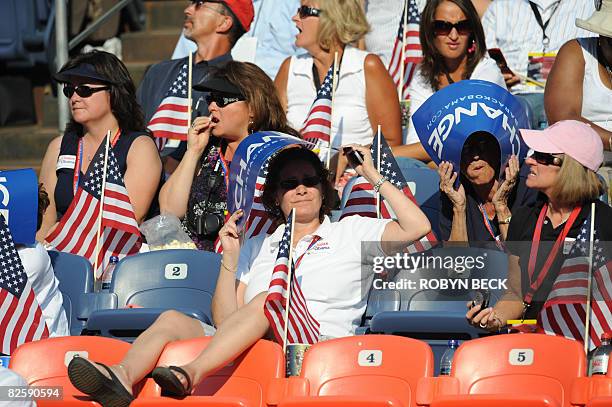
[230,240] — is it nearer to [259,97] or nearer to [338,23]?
[259,97]

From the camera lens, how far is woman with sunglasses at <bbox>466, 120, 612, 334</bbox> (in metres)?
6.22

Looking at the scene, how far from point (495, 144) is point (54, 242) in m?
2.54

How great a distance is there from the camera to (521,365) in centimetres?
556

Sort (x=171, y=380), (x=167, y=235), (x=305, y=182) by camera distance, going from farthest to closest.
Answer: (x=167, y=235)
(x=305, y=182)
(x=171, y=380)

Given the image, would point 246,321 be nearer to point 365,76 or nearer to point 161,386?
point 161,386

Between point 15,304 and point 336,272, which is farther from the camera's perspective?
point 15,304

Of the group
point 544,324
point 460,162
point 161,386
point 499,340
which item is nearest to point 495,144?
point 460,162

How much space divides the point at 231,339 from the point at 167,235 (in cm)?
181

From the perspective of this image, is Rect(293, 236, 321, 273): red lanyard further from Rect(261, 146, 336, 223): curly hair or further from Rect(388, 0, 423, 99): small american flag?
Rect(388, 0, 423, 99): small american flag

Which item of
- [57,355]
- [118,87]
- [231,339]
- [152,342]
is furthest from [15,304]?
[118,87]

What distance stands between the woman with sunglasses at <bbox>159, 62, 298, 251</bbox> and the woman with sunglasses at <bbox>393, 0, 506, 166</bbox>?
0.97m

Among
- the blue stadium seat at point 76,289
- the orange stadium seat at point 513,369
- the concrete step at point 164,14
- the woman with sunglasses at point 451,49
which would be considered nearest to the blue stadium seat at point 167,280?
the blue stadium seat at point 76,289

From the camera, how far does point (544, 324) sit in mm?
6223

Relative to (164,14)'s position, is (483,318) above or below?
below
